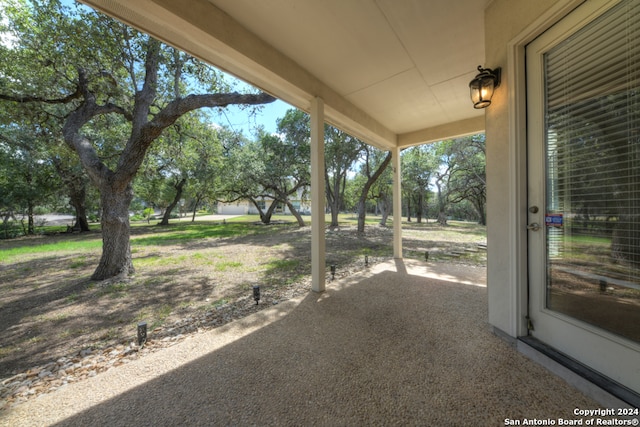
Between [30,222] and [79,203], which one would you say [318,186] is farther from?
[30,222]

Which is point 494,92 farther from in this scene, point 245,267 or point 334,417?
point 245,267

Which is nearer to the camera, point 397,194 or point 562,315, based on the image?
point 562,315

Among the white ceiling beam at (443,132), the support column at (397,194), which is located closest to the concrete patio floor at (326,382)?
the support column at (397,194)

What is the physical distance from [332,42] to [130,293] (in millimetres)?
4652

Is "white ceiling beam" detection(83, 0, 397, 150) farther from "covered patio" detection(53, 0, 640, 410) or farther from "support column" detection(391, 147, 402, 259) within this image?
"support column" detection(391, 147, 402, 259)

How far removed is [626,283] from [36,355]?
4.62m

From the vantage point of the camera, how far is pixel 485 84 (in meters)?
1.89

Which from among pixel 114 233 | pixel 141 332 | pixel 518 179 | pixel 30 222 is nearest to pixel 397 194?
pixel 518 179

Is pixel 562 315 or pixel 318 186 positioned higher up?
pixel 318 186

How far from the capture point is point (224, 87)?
4504mm

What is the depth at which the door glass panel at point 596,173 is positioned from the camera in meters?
1.25

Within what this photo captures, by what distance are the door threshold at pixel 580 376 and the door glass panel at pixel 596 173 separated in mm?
284

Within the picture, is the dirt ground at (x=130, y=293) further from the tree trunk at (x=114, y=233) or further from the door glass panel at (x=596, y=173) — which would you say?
the door glass panel at (x=596, y=173)

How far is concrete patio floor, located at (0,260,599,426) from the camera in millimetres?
1229
